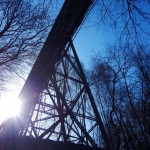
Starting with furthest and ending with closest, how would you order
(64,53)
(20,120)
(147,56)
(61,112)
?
1. (147,56)
2. (20,120)
3. (64,53)
4. (61,112)

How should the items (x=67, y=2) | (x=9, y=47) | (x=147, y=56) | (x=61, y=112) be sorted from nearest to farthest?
(x=67, y=2) < (x=61, y=112) < (x=9, y=47) < (x=147, y=56)

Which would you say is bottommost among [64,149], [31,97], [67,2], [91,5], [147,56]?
[64,149]

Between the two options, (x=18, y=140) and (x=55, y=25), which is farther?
(x=55, y=25)

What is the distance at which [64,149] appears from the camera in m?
4.82

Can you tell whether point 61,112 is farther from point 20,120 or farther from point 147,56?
point 147,56

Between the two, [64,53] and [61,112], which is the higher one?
[64,53]

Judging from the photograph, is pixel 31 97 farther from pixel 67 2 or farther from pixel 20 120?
pixel 67 2

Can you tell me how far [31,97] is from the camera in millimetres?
6598

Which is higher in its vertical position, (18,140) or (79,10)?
(79,10)

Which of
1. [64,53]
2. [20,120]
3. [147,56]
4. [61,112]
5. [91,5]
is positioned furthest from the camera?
[147,56]

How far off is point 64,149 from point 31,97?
2.37m

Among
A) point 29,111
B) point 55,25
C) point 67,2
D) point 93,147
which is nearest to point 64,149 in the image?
point 93,147

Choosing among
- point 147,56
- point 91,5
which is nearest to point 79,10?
point 91,5

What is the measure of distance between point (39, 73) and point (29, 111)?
1.30 meters
